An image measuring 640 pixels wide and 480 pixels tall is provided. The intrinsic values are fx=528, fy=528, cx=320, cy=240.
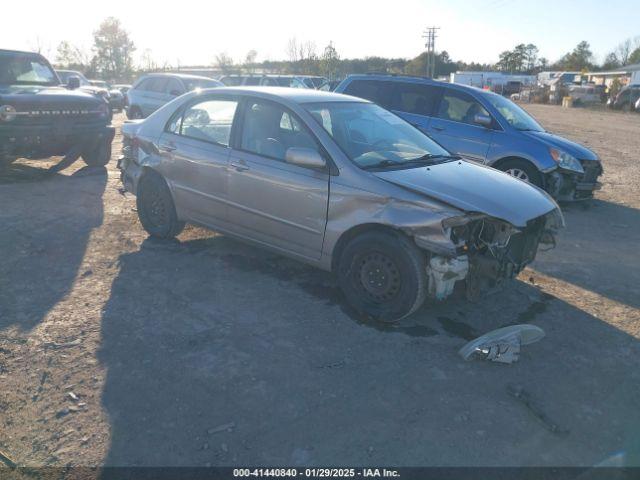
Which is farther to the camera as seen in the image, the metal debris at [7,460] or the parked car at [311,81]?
the parked car at [311,81]

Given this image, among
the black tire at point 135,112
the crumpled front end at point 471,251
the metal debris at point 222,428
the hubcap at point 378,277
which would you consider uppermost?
the black tire at point 135,112

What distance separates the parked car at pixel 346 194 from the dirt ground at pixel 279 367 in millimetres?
422

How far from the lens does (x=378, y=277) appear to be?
4.22m

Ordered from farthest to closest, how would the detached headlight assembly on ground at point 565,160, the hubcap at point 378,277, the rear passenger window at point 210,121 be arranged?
the detached headlight assembly on ground at point 565,160
the rear passenger window at point 210,121
the hubcap at point 378,277

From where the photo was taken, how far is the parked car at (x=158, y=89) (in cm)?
1503

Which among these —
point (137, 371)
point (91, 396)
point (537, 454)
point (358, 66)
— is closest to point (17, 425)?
point (91, 396)

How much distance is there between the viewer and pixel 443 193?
13.2 feet

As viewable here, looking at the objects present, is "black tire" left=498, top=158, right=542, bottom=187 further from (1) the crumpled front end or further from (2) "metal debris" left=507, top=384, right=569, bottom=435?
(2) "metal debris" left=507, top=384, right=569, bottom=435

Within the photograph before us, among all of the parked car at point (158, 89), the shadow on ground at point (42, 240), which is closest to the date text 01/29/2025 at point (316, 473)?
the shadow on ground at point (42, 240)

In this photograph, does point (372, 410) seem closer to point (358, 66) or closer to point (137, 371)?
point (137, 371)

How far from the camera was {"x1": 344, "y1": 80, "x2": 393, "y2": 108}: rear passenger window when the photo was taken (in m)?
9.03

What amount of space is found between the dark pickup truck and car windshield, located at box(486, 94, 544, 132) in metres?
6.75

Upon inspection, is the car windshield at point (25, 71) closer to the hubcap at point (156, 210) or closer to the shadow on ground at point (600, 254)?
the hubcap at point (156, 210)

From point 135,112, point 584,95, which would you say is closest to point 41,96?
point 135,112
